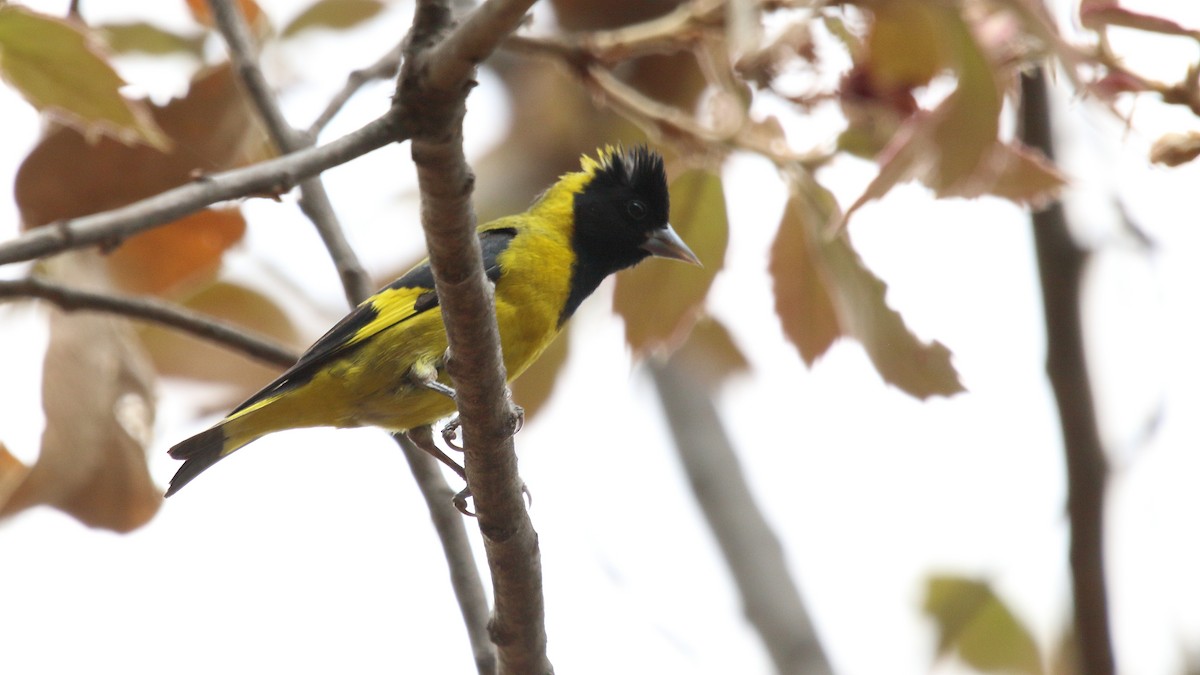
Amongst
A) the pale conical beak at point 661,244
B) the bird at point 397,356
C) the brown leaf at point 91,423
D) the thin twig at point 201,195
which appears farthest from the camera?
the pale conical beak at point 661,244

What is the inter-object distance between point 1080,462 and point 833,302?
68 cm

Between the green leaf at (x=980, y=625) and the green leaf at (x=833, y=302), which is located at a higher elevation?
the green leaf at (x=833, y=302)

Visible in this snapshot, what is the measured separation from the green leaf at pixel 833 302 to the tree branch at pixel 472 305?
2.55ft

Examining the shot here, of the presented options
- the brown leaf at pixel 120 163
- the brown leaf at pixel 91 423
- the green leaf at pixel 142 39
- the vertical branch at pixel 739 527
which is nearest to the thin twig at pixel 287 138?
the green leaf at pixel 142 39

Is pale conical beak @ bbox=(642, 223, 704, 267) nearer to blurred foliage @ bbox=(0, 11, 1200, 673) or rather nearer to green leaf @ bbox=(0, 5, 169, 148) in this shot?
blurred foliage @ bbox=(0, 11, 1200, 673)

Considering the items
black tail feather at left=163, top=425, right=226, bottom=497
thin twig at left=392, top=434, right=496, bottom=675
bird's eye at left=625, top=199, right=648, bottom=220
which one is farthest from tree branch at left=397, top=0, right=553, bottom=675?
bird's eye at left=625, top=199, right=648, bottom=220

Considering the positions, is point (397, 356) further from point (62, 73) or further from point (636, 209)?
point (62, 73)

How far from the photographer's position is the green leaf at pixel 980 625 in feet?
12.2

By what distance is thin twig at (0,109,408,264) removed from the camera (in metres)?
1.81

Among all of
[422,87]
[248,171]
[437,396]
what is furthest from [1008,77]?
[437,396]

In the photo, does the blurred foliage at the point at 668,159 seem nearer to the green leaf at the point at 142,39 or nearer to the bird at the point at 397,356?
the green leaf at the point at 142,39

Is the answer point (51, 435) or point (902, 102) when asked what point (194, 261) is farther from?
point (902, 102)

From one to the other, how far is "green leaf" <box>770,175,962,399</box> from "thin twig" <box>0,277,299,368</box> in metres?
1.37

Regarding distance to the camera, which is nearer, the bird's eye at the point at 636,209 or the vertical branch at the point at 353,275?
the vertical branch at the point at 353,275
